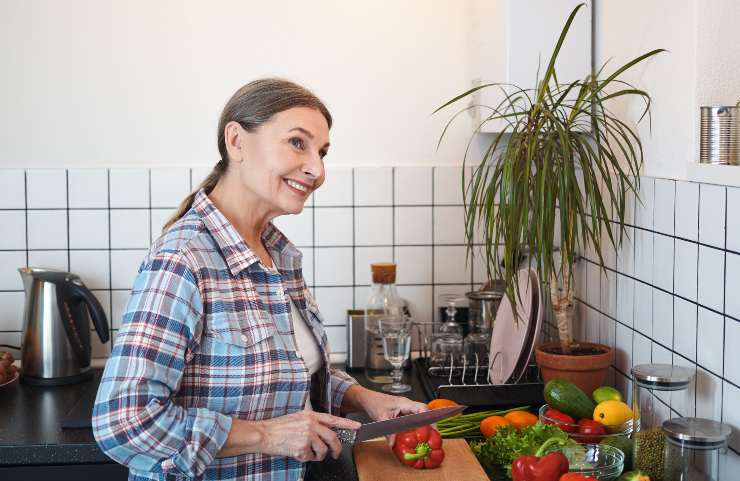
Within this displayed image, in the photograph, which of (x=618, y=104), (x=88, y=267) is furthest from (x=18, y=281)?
(x=618, y=104)

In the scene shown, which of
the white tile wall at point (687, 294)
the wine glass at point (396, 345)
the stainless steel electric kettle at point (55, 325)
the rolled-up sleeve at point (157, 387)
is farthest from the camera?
the stainless steel electric kettle at point (55, 325)

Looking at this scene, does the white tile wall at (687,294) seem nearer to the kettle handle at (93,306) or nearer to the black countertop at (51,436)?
the black countertop at (51,436)

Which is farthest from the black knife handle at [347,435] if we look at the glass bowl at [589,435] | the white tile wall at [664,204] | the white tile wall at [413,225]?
the white tile wall at [413,225]

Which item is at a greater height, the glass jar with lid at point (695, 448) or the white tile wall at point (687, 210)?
the white tile wall at point (687, 210)

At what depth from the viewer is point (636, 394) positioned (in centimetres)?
179

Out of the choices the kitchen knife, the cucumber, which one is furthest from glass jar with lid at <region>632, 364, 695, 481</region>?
the kitchen knife

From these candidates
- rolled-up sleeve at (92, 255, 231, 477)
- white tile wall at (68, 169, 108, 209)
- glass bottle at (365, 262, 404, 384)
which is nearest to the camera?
rolled-up sleeve at (92, 255, 231, 477)

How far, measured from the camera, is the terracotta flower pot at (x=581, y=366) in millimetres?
2104

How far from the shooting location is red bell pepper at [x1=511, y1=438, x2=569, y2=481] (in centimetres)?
158

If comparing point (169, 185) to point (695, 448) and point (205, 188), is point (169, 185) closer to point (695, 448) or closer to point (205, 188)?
point (205, 188)

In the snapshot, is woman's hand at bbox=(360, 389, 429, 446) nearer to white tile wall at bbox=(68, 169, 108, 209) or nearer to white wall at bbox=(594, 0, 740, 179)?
white wall at bbox=(594, 0, 740, 179)

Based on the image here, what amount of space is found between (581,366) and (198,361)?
0.95m

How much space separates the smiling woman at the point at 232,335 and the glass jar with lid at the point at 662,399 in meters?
0.41

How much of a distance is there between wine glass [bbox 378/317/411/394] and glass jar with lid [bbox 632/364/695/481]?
0.67 meters
